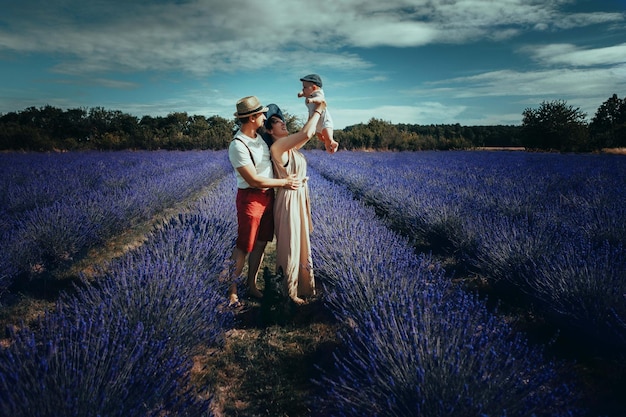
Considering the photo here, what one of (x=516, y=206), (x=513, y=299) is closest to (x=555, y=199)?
(x=516, y=206)

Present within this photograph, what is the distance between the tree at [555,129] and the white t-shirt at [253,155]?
25.4m

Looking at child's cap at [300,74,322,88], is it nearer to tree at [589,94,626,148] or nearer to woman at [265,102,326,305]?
woman at [265,102,326,305]

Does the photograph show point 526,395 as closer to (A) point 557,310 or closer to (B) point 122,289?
(A) point 557,310

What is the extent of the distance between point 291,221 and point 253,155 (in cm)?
52

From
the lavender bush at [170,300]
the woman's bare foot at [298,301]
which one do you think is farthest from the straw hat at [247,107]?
the woman's bare foot at [298,301]

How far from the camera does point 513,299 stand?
261 cm

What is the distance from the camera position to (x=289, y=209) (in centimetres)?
232

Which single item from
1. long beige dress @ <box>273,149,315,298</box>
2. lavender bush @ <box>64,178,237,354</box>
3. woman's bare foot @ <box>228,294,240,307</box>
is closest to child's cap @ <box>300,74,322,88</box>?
long beige dress @ <box>273,149,315,298</box>

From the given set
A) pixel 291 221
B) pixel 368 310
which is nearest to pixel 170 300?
pixel 291 221

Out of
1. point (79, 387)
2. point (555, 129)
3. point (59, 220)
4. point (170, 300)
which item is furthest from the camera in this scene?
point (555, 129)

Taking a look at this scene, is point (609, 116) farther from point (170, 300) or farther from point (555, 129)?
point (170, 300)

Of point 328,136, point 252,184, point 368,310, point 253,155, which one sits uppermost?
point 328,136

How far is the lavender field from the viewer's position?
44.8 inches

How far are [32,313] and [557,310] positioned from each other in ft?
11.8
